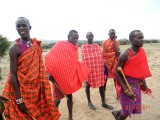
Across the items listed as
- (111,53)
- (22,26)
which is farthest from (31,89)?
(111,53)

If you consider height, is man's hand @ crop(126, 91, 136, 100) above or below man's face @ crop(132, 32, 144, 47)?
below

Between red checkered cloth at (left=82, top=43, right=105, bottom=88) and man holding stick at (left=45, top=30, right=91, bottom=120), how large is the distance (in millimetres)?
1203

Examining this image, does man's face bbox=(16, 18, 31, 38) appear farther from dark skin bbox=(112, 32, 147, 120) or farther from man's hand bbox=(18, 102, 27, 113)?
dark skin bbox=(112, 32, 147, 120)

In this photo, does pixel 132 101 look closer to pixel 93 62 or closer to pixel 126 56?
pixel 126 56

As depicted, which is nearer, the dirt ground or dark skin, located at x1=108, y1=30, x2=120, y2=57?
the dirt ground

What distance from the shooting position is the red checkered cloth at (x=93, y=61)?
6.17 meters

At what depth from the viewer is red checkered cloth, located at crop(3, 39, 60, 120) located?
3262 mm

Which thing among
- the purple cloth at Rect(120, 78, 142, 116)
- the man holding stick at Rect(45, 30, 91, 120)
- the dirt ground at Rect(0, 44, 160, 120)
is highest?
the man holding stick at Rect(45, 30, 91, 120)

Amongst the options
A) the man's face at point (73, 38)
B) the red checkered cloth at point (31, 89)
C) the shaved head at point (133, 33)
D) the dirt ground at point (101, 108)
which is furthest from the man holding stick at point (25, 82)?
the dirt ground at point (101, 108)

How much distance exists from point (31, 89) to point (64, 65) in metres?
1.51

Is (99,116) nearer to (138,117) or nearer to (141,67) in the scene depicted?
(138,117)

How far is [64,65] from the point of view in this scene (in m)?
4.75

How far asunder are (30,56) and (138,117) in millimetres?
3349

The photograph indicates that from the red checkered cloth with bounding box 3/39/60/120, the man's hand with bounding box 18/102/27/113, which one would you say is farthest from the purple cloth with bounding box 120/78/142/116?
the man's hand with bounding box 18/102/27/113
